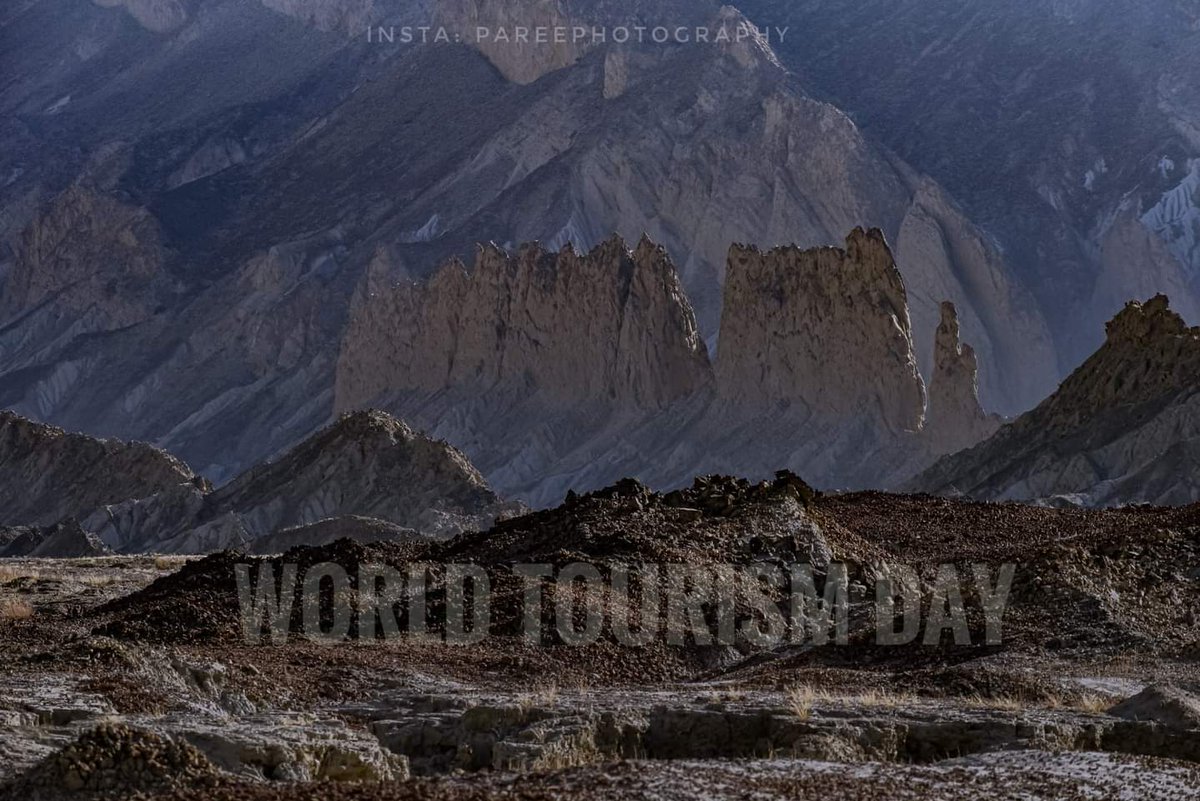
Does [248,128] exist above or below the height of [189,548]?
above

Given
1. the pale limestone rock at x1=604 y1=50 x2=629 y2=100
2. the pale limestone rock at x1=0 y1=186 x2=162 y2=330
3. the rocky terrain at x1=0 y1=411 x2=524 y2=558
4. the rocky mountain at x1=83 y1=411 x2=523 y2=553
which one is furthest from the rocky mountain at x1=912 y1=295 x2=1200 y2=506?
the pale limestone rock at x1=0 y1=186 x2=162 y2=330

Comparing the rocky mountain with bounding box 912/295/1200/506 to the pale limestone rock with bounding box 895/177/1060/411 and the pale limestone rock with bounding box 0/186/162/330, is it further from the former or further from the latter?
Answer: the pale limestone rock with bounding box 0/186/162/330

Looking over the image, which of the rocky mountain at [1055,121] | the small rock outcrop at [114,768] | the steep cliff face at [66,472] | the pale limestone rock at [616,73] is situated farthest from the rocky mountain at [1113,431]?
the pale limestone rock at [616,73]

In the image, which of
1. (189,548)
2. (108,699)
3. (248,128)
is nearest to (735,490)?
(108,699)

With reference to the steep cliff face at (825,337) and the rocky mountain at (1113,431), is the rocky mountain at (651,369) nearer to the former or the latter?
the steep cliff face at (825,337)

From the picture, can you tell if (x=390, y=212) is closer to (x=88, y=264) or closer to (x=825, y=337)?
(x=88, y=264)

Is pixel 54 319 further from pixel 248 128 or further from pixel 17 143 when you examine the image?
pixel 17 143
